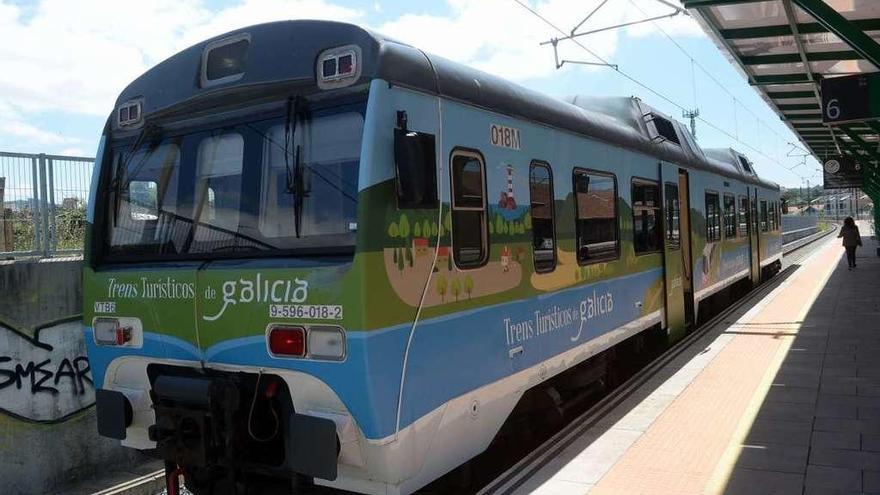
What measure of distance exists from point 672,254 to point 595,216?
2.85 metres

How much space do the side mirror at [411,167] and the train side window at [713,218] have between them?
8153 mm

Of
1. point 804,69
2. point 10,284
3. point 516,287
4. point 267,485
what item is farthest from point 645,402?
point 804,69

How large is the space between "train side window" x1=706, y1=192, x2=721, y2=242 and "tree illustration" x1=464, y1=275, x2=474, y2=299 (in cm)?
754

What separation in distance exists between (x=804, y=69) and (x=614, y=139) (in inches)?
248

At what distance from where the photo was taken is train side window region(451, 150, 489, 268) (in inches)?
160

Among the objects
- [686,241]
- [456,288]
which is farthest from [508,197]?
[686,241]

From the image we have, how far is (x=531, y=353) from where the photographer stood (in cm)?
486

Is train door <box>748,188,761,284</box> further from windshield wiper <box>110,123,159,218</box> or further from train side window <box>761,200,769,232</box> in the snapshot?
windshield wiper <box>110,123,159,218</box>

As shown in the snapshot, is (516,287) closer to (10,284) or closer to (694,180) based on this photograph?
(10,284)

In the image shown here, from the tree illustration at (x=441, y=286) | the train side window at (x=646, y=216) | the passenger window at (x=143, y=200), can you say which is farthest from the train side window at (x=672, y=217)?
the passenger window at (x=143, y=200)

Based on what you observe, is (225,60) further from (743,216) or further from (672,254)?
(743,216)

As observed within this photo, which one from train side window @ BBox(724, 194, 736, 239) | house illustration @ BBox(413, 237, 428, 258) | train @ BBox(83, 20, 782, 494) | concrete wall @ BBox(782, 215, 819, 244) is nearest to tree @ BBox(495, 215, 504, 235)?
train @ BBox(83, 20, 782, 494)

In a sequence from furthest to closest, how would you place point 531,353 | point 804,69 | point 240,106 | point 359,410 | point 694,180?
point 804,69 < point 694,180 < point 531,353 < point 240,106 < point 359,410

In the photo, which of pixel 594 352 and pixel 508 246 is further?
pixel 594 352
